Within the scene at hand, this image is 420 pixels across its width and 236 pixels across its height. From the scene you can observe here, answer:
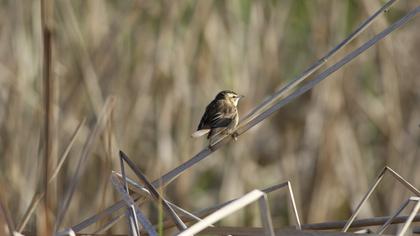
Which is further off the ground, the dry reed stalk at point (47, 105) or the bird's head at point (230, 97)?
the bird's head at point (230, 97)

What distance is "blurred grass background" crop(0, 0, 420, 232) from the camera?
15.1ft

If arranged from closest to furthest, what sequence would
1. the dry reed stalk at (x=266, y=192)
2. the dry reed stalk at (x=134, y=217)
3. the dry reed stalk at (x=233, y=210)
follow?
1. the dry reed stalk at (x=233, y=210)
2. the dry reed stalk at (x=134, y=217)
3. the dry reed stalk at (x=266, y=192)

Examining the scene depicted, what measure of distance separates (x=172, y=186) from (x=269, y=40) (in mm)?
1212

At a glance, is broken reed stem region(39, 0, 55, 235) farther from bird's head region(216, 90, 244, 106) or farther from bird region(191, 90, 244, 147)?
bird's head region(216, 90, 244, 106)

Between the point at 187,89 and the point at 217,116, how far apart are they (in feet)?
4.48

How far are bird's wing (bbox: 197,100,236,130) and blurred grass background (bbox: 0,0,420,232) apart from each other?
103 cm

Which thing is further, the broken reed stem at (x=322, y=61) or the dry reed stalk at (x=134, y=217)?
the broken reed stem at (x=322, y=61)

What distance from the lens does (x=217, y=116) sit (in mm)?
3494

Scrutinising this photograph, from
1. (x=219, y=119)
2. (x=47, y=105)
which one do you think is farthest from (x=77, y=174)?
(x=219, y=119)

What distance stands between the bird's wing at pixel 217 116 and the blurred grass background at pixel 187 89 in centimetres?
103

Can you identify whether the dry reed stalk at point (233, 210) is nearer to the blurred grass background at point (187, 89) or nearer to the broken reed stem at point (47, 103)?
the broken reed stem at point (47, 103)

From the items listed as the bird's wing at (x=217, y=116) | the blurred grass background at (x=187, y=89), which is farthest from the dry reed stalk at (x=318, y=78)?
the blurred grass background at (x=187, y=89)

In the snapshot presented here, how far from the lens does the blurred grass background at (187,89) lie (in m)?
4.61

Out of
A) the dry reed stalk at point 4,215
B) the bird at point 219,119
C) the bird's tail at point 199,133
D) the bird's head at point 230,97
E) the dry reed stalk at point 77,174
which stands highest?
the bird's head at point 230,97
